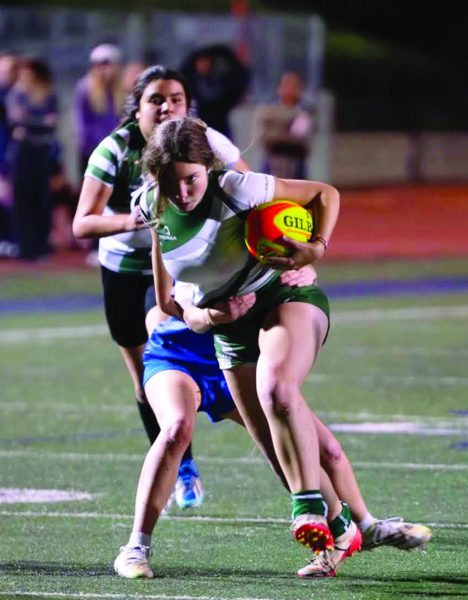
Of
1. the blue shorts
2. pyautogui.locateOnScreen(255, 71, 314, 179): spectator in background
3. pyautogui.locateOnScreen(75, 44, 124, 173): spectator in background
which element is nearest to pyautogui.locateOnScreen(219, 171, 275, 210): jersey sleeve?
the blue shorts

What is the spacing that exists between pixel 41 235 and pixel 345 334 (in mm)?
8093

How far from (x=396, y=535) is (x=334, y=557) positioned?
0.92 feet

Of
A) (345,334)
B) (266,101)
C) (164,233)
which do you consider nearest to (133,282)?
(164,233)

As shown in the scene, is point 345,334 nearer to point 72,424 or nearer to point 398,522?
point 72,424

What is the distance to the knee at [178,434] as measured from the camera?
6688mm

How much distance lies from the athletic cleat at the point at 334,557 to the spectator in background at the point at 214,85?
539 inches

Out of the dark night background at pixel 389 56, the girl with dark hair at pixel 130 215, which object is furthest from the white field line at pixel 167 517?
the dark night background at pixel 389 56

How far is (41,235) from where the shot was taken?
22.3 meters

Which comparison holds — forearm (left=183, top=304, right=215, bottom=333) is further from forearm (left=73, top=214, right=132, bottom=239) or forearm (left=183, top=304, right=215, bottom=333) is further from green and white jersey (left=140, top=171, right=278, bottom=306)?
forearm (left=73, top=214, right=132, bottom=239)

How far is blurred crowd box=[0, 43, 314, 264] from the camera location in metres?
20.2

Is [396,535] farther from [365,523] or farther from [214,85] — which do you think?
[214,85]

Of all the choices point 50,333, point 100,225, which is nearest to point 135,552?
point 100,225

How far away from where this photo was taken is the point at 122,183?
823 centimetres

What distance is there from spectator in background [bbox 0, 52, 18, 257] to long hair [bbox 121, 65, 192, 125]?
42.3ft
